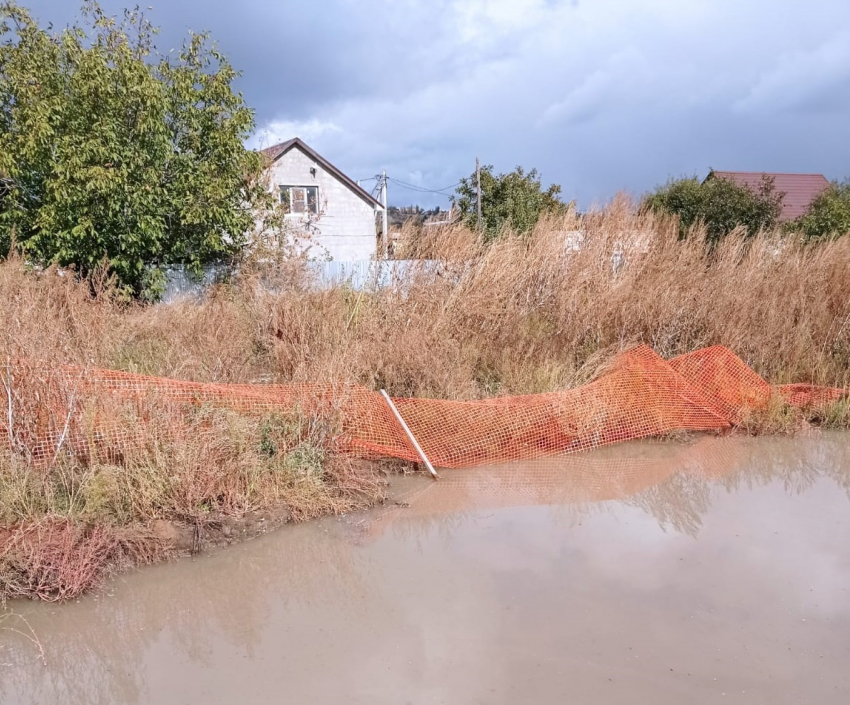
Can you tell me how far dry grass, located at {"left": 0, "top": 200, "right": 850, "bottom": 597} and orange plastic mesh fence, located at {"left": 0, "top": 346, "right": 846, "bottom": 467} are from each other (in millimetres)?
151

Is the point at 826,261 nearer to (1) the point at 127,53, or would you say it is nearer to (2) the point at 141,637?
(2) the point at 141,637

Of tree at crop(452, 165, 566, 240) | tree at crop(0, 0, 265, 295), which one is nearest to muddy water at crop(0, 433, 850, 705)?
tree at crop(0, 0, 265, 295)

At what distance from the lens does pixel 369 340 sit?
7547 millimetres

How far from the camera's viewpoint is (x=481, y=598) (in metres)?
3.88

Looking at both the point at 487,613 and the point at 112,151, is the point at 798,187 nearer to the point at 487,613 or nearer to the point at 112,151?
the point at 112,151

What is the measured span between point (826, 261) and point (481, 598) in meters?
8.25

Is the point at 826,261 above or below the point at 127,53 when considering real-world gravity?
below

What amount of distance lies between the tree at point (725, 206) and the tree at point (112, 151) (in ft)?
31.5

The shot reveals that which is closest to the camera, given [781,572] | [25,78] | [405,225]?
[781,572]

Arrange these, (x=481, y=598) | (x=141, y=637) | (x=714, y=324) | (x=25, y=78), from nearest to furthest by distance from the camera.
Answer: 1. (x=141, y=637)
2. (x=481, y=598)
3. (x=714, y=324)
4. (x=25, y=78)

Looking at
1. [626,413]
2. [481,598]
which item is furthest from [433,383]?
[481,598]

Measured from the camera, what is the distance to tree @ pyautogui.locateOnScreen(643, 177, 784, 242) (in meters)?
16.3

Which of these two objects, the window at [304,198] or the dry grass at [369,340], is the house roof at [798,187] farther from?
the dry grass at [369,340]

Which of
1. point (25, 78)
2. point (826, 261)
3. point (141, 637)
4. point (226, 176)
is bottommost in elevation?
point (141, 637)
